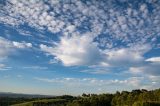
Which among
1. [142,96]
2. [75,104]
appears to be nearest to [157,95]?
[142,96]

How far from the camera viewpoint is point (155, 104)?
103 m

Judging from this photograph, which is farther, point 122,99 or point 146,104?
point 122,99

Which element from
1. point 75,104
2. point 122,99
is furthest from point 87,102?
point 122,99

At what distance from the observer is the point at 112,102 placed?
17075 cm

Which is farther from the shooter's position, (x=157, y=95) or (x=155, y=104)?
(x=157, y=95)

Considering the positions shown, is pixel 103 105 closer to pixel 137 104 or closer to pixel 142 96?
pixel 142 96

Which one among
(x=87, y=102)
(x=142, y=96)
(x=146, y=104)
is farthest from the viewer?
(x=87, y=102)

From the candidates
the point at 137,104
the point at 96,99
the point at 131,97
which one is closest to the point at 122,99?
the point at 131,97

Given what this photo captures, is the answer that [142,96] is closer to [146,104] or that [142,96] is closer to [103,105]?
[103,105]

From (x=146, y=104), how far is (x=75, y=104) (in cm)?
7239

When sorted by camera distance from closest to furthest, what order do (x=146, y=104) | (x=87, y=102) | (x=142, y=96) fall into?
(x=146, y=104) < (x=142, y=96) < (x=87, y=102)

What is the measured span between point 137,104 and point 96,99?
72.7 metres

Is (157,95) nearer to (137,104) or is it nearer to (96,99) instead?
(96,99)

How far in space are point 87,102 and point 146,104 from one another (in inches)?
2797
